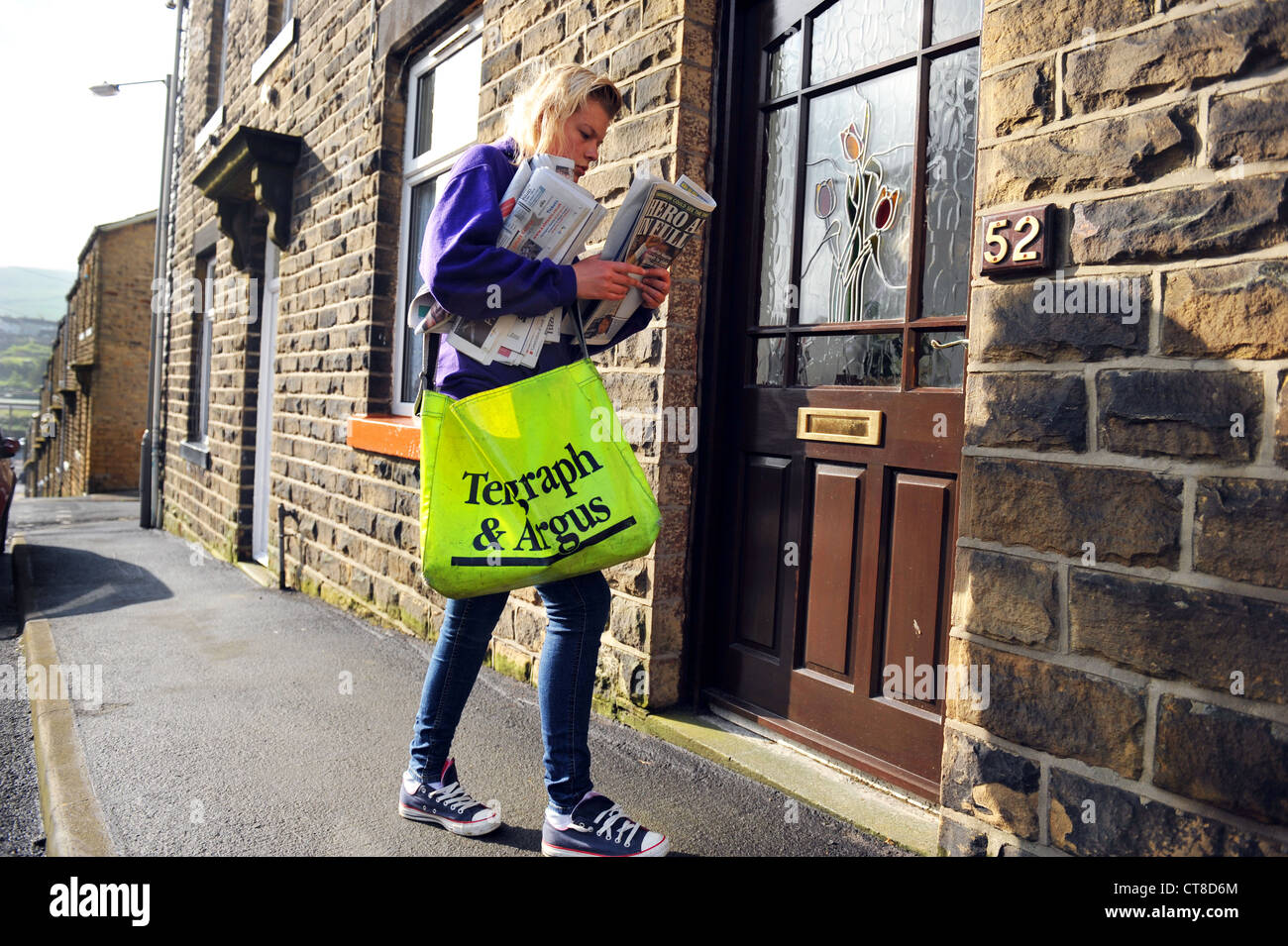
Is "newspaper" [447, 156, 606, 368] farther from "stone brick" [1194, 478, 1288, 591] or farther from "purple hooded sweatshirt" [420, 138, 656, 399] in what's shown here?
"stone brick" [1194, 478, 1288, 591]

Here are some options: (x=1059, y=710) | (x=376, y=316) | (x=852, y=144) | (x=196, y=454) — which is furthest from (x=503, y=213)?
(x=196, y=454)

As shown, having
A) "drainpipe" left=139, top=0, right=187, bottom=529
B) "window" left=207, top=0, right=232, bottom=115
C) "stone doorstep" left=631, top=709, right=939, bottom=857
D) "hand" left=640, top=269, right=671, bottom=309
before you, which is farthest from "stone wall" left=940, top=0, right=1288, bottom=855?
"drainpipe" left=139, top=0, right=187, bottom=529

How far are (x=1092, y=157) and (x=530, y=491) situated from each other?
1.44m

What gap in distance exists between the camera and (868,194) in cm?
302

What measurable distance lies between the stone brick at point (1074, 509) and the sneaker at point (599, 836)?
1103 mm

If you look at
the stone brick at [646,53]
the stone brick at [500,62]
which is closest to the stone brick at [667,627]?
the stone brick at [646,53]

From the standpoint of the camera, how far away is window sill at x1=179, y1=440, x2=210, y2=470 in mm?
8837

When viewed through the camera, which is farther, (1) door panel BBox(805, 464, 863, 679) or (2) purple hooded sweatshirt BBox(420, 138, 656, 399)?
(1) door panel BBox(805, 464, 863, 679)

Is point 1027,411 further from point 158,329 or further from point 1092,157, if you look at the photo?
point 158,329

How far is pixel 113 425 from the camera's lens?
20.1m

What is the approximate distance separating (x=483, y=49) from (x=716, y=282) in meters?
2.00

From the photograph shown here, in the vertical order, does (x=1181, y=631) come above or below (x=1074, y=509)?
below

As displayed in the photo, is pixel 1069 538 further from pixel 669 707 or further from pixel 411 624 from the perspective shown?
pixel 411 624

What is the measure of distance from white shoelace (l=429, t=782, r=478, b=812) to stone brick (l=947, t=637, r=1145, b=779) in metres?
1.33
